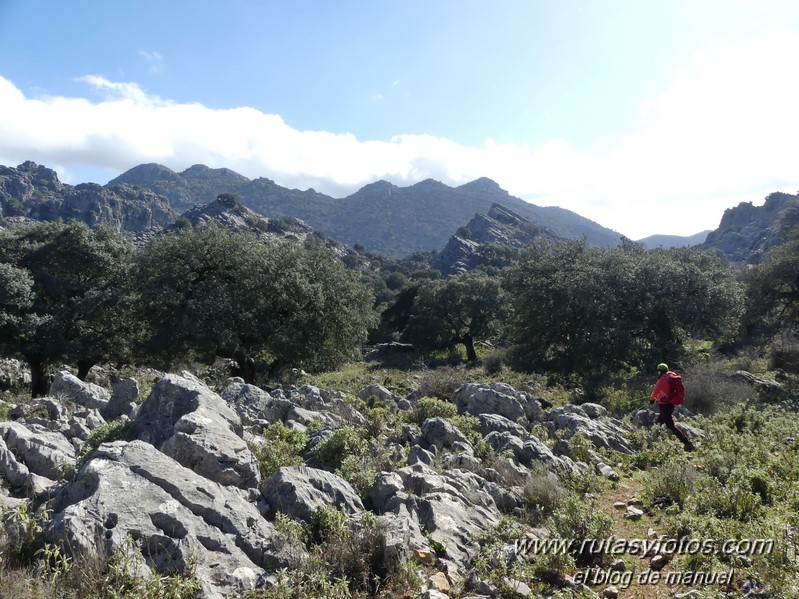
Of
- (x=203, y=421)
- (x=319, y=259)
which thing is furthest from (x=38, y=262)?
(x=203, y=421)

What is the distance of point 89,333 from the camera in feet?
67.9

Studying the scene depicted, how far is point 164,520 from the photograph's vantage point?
4980 mm

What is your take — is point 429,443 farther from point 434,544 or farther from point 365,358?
point 365,358

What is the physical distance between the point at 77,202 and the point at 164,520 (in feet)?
534

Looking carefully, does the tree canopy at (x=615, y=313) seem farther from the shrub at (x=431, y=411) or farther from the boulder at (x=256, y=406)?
the boulder at (x=256, y=406)

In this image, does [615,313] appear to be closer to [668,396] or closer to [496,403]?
[668,396]

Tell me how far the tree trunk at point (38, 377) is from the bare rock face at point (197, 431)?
15815 mm

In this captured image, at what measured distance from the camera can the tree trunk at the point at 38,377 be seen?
19953 mm

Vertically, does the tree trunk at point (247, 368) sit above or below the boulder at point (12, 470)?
below

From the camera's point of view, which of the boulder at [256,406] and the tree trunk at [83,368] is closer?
the boulder at [256,406]

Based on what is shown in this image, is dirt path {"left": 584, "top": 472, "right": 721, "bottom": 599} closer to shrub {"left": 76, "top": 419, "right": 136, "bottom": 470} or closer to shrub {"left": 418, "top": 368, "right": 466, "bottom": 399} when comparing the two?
shrub {"left": 76, "top": 419, "right": 136, "bottom": 470}

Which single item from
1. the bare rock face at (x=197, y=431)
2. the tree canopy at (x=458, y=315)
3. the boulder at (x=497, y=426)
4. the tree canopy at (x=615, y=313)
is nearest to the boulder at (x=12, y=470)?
the bare rock face at (x=197, y=431)

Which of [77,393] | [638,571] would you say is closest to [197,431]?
[638,571]

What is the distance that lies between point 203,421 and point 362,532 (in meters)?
3.07
